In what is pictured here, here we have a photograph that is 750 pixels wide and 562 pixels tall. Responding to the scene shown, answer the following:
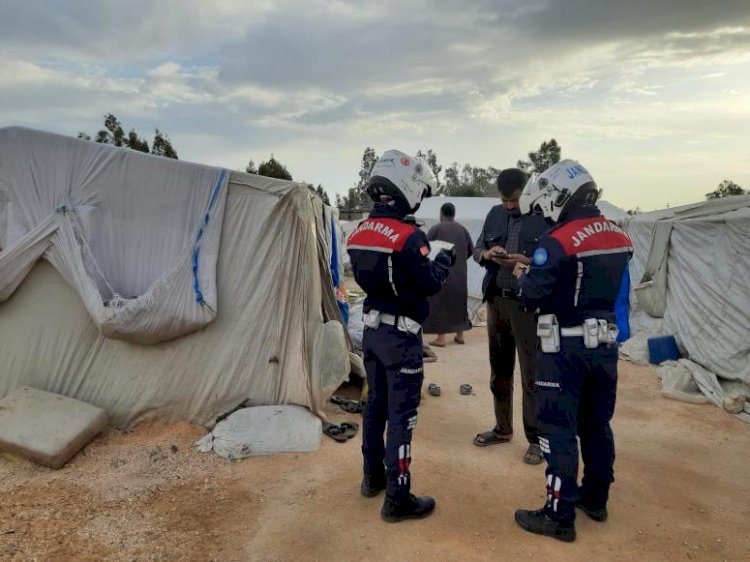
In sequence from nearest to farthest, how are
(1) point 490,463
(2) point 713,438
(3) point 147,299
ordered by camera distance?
1. (1) point 490,463
2. (3) point 147,299
3. (2) point 713,438

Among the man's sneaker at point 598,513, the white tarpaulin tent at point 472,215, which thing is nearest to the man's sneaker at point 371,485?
the man's sneaker at point 598,513

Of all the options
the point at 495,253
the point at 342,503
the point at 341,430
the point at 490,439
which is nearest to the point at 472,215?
the point at 490,439

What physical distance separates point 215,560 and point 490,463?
2.29 meters

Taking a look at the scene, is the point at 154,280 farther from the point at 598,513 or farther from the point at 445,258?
the point at 598,513

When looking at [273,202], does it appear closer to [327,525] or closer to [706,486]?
[327,525]

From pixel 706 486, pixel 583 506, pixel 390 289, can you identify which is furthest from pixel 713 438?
pixel 390 289

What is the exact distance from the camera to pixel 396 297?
335cm

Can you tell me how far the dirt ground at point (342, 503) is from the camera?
10.3 ft

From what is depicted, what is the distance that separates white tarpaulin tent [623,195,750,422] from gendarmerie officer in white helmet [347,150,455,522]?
4.41 meters

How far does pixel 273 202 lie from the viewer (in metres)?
5.10

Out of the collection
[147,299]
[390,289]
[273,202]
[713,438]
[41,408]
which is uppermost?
[273,202]

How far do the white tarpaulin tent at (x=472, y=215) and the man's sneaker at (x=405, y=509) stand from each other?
802 centimetres

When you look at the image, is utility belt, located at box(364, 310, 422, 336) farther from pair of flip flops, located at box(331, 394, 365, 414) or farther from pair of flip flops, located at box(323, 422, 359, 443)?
pair of flip flops, located at box(331, 394, 365, 414)

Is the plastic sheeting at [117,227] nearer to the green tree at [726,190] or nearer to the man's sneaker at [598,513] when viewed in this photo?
the man's sneaker at [598,513]
